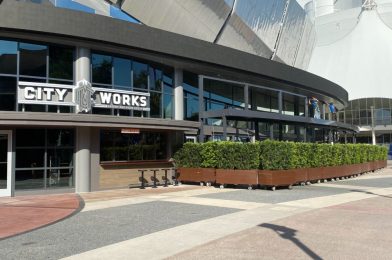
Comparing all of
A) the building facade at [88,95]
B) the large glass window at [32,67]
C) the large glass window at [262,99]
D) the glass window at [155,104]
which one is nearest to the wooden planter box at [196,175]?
the building facade at [88,95]

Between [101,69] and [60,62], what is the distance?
185 cm

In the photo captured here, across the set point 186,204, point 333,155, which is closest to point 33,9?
point 186,204

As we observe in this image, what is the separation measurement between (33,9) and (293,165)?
12.3 m

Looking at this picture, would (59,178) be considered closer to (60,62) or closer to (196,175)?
(60,62)

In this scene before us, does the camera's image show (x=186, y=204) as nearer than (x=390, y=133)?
Yes

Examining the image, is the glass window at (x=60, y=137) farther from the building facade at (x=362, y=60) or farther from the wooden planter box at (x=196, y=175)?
the building facade at (x=362, y=60)

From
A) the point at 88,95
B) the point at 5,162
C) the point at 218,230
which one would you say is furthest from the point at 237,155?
the point at 218,230

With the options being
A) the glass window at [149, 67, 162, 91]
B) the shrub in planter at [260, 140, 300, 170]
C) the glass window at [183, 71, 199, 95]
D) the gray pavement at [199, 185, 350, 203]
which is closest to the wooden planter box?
the gray pavement at [199, 185, 350, 203]

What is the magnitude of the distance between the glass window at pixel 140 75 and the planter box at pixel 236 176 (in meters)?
5.50

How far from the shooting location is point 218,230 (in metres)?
9.75

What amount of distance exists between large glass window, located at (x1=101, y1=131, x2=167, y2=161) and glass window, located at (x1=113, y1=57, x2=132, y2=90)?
2.25 metres

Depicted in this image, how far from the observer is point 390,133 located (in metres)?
79.1

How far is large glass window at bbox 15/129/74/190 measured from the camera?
1769 centimetres

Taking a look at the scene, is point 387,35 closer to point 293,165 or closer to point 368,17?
point 368,17
